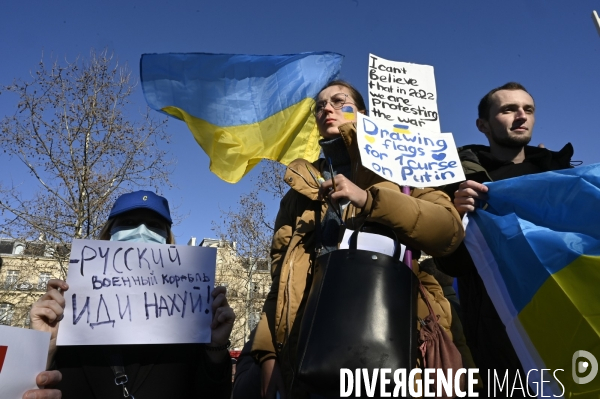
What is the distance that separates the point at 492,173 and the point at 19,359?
264cm

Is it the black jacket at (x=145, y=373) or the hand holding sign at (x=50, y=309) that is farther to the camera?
the black jacket at (x=145, y=373)

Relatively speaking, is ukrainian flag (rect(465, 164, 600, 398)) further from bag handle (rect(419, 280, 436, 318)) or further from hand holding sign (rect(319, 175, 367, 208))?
hand holding sign (rect(319, 175, 367, 208))

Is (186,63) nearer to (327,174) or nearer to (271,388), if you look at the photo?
(327,174)

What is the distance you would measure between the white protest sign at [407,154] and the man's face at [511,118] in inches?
20.3

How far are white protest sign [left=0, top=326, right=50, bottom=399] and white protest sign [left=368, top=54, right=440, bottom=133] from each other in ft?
6.80

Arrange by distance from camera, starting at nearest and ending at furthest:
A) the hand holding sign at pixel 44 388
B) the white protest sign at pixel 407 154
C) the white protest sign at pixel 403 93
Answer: the hand holding sign at pixel 44 388 → the white protest sign at pixel 407 154 → the white protest sign at pixel 403 93

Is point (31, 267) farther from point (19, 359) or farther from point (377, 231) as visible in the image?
point (377, 231)

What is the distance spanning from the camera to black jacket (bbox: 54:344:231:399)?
7.30ft

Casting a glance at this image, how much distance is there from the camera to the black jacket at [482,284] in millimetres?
2246

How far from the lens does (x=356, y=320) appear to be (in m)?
1.69

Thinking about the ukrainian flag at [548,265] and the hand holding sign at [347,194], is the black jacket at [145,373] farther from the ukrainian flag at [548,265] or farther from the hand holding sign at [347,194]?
the ukrainian flag at [548,265]

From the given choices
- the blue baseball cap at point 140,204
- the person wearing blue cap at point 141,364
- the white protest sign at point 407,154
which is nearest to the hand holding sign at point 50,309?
the person wearing blue cap at point 141,364

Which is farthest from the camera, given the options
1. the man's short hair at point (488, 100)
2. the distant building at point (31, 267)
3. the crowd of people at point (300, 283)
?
the distant building at point (31, 267)

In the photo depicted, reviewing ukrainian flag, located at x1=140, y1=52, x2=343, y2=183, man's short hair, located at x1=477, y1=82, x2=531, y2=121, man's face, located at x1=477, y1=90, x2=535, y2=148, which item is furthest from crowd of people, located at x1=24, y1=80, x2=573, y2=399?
ukrainian flag, located at x1=140, y1=52, x2=343, y2=183
